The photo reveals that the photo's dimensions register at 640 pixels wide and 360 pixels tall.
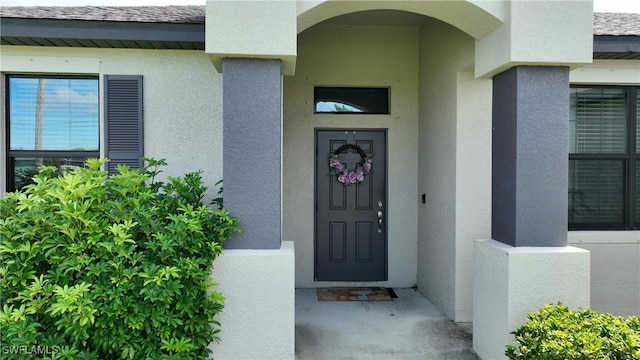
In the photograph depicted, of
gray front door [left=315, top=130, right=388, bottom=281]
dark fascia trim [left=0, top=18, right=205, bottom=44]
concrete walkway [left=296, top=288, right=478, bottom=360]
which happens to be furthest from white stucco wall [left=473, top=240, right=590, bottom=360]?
dark fascia trim [left=0, top=18, right=205, bottom=44]

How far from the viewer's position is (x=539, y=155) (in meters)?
3.57

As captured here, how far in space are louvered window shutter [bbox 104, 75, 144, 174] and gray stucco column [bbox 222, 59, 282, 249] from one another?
1428mm

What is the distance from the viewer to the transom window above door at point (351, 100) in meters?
6.02

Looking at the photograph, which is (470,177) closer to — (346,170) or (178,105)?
(346,170)

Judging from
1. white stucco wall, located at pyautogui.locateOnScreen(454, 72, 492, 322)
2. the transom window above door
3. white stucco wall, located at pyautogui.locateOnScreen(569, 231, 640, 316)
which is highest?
the transom window above door

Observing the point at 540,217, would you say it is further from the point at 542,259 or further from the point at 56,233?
the point at 56,233

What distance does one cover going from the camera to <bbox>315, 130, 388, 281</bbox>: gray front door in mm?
6027

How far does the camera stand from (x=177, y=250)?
309cm

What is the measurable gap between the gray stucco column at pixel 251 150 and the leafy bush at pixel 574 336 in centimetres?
211

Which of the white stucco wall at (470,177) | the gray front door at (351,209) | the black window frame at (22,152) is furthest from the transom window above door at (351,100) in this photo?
the black window frame at (22,152)

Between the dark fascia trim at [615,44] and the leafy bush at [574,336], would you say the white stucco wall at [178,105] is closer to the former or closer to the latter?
the leafy bush at [574,336]

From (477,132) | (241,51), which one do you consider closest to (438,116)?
(477,132)

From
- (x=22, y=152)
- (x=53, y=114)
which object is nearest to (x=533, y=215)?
(x=53, y=114)

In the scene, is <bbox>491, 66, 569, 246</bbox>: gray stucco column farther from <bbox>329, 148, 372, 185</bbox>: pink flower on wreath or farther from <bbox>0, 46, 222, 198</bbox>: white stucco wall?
<bbox>0, 46, 222, 198</bbox>: white stucco wall
